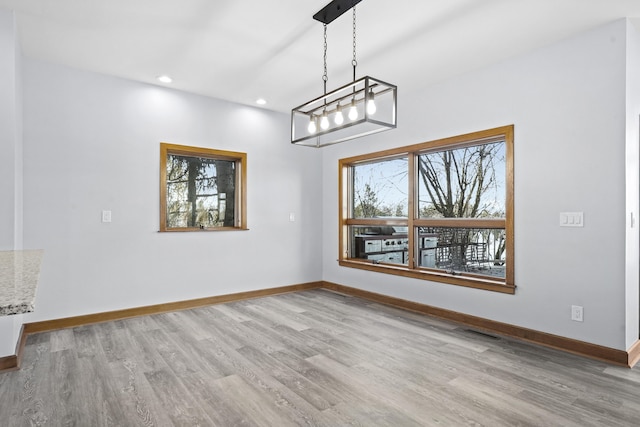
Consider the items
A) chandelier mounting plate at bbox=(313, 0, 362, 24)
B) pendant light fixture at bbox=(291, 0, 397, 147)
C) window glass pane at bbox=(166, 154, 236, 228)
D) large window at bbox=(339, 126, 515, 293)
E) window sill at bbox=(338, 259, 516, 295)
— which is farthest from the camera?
window glass pane at bbox=(166, 154, 236, 228)

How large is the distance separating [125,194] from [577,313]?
4.45 metres

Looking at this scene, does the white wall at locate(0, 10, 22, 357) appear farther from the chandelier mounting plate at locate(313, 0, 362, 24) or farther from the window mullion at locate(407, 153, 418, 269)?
the window mullion at locate(407, 153, 418, 269)

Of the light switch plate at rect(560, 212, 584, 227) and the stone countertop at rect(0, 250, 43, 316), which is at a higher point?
the light switch plate at rect(560, 212, 584, 227)

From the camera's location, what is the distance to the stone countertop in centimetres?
82

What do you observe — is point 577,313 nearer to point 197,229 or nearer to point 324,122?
point 324,122

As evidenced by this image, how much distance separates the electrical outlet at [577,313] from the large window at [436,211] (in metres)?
0.49

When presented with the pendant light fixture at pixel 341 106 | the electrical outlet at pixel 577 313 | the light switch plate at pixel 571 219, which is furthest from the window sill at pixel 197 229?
the electrical outlet at pixel 577 313

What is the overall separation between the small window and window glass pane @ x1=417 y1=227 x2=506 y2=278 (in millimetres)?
2346

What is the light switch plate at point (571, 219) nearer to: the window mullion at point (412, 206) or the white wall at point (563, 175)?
the white wall at point (563, 175)

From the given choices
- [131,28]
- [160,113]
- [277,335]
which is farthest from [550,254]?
[160,113]

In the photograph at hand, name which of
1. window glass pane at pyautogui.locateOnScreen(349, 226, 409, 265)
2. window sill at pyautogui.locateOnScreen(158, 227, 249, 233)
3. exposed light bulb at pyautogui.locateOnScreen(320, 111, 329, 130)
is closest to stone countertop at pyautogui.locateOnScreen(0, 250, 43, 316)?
exposed light bulb at pyautogui.locateOnScreen(320, 111, 329, 130)

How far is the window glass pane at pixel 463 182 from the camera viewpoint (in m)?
3.68

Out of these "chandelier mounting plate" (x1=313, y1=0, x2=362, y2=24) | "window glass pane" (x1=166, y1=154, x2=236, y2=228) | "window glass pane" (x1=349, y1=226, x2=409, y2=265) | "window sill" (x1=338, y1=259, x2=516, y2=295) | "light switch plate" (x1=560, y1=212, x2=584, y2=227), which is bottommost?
"window sill" (x1=338, y1=259, x2=516, y2=295)

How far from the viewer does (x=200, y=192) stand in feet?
15.4
